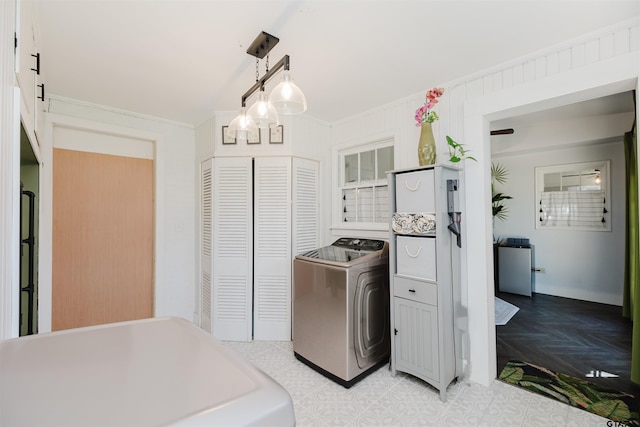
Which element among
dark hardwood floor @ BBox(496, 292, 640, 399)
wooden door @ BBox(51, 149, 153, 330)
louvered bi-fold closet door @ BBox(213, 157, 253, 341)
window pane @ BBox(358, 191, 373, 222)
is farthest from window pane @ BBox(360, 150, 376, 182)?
wooden door @ BBox(51, 149, 153, 330)

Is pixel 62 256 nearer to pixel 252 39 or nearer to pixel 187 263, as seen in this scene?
pixel 187 263

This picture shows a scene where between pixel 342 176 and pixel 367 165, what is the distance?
0.36 meters

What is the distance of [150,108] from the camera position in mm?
3012

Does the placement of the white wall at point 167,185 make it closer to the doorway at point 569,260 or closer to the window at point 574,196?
the doorway at point 569,260

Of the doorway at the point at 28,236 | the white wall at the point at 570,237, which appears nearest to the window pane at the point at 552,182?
the white wall at the point at 570,237

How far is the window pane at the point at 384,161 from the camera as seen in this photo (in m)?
3.03

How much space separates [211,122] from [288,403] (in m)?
3.29

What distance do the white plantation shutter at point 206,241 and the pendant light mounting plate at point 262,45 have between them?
1531mm

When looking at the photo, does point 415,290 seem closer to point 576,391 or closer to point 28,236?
point 576,391

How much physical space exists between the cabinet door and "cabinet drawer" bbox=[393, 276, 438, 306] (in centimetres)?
4

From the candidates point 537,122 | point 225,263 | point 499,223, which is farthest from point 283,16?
point 499,223

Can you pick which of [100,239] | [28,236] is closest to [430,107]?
[28,236]

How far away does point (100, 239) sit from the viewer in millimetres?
3027

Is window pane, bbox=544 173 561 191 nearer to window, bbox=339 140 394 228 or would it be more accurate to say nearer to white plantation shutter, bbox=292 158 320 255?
window, bbox=339 140 394 228
